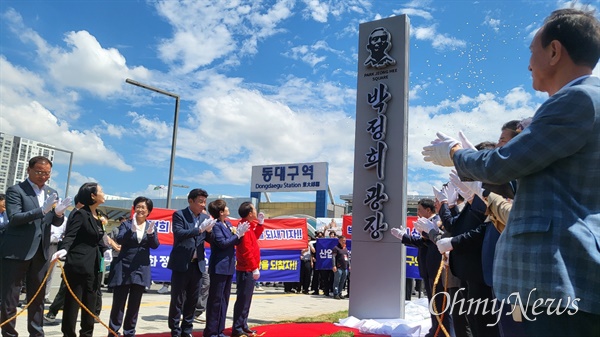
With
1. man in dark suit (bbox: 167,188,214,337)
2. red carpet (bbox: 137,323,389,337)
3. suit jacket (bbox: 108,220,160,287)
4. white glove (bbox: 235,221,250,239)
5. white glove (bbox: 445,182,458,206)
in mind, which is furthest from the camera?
red carpet (bbox: 137,323,389,337)

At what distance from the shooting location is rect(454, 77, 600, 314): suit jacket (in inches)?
56.9

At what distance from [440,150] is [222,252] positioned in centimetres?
428

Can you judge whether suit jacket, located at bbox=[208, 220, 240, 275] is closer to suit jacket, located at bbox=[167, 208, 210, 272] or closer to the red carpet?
suit jacket, located at bbox=[167, 208, 210, 272]

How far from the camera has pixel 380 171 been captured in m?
7.72

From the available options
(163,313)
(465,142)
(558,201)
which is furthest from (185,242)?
(558,201)

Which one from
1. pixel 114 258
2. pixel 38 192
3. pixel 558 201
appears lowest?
pixel 114 258

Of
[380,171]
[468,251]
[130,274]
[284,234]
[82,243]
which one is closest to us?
[468,251]

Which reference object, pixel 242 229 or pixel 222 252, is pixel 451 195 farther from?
pixel 222 252

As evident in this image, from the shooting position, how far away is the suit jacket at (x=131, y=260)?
5105mm

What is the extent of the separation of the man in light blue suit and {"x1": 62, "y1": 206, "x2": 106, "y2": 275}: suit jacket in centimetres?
444

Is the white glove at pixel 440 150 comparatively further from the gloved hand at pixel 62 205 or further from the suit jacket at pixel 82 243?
the gloved hand at pixel 62 205

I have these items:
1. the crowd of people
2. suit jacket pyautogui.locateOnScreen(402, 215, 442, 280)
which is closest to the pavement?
the crowd of people

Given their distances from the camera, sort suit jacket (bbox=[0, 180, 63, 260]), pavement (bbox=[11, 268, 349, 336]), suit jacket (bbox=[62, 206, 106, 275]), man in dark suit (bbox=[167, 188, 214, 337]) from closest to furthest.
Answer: suit jacket (bbox=[0, 180, 63, 260]) → suit jacket (bbox=[62, 206, 106, 275]) → man in dark suit (bbox=[167, 188, 214, 337]) → pavement (bbox=[11, 268, 349, 336])

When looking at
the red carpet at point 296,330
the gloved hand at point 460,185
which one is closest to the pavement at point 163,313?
the red carpet at point 296,330
